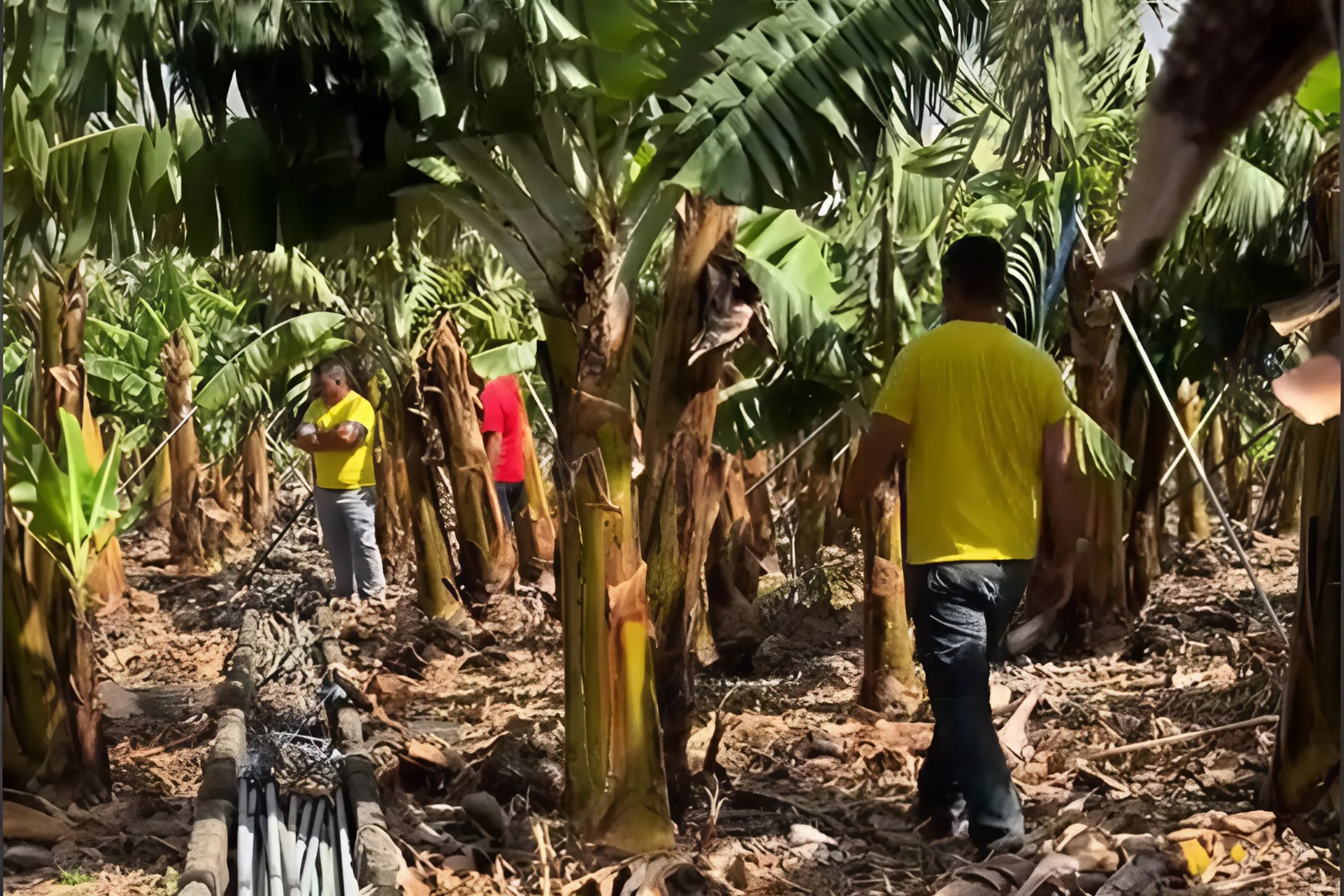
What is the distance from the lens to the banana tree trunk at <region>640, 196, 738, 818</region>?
3615 millimetres

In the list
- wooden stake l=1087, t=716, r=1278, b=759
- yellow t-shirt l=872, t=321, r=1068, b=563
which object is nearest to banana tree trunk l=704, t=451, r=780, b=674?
wooden stake l=1087, t=716, r=1278, b=759

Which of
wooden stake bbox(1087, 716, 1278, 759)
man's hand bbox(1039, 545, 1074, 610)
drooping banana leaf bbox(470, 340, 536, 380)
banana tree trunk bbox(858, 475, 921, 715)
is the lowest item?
wooden stake bbox(1087, 716, 1278, 759)

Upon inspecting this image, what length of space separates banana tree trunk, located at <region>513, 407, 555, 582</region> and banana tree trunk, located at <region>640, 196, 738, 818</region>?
5909 millimetres

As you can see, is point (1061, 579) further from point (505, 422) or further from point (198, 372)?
A: point (198, 372)

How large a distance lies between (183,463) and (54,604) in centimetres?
890

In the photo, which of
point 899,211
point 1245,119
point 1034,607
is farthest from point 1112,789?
point 1245,119

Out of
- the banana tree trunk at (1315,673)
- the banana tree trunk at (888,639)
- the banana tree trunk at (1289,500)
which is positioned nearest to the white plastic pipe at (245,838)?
the banana tree trunk at (888,639)

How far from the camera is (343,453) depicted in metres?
7.86

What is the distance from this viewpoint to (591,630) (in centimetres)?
348

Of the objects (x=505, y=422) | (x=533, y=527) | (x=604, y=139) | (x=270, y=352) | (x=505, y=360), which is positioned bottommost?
(x=533, y=527)

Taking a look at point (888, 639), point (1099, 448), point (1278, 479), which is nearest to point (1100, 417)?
point (1099, 448)

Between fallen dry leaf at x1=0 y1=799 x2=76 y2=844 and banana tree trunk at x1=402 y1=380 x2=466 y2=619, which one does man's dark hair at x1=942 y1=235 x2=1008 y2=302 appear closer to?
fallen dry leaf at x1=0 y1=799 x2=76 y2=844

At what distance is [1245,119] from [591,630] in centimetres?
291

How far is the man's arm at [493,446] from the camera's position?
29.6 feet
